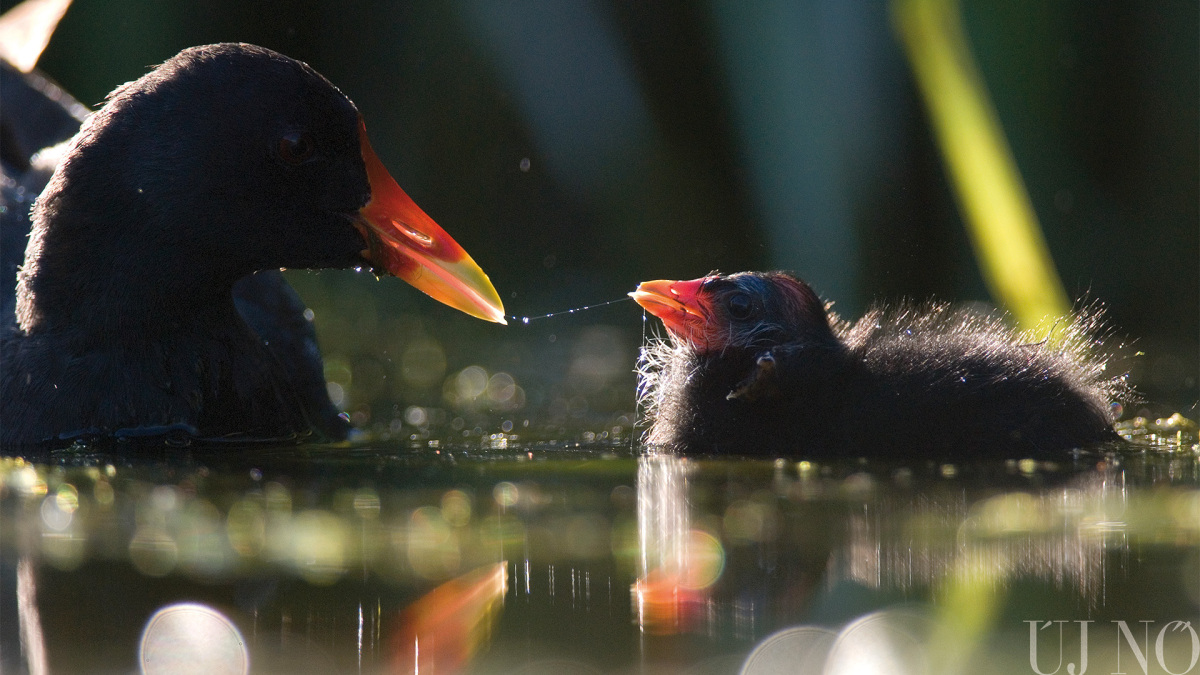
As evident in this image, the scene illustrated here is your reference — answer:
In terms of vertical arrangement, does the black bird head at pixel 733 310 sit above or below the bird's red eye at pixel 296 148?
below

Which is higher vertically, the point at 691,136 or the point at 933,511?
the point at 691,136

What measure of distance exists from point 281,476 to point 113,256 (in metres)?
0.85

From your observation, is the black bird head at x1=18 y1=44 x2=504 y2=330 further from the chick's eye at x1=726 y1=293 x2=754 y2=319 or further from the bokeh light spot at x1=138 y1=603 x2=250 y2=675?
the bokeh light spot at x1=138 y1=603 x2=250 y2=675

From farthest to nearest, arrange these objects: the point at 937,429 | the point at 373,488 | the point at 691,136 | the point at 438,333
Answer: the point at 691,136 → the point at 438,333 → the point at 937,429 → the point at 373,488

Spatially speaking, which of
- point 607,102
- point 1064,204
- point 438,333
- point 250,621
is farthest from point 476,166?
point 250,621

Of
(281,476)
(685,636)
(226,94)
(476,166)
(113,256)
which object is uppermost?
(476,166)

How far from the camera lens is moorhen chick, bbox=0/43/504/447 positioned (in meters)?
3.09

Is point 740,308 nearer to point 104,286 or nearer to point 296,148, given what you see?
point 296,148

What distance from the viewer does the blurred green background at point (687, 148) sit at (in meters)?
5.43

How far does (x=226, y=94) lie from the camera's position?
10.2 ft

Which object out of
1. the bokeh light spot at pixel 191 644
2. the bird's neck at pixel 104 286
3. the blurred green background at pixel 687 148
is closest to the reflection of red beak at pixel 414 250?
the bird's neck at pixel 104 286

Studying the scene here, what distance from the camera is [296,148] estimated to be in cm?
316

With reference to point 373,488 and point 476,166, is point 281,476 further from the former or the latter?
point 476,166

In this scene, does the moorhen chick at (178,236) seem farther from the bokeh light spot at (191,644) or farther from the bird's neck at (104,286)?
the bokeh light spot at (191,644)
